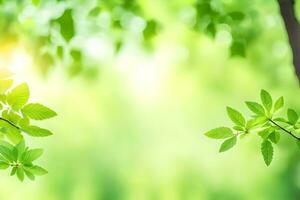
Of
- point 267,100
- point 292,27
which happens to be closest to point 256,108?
point 267,100

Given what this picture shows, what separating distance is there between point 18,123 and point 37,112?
0.09m

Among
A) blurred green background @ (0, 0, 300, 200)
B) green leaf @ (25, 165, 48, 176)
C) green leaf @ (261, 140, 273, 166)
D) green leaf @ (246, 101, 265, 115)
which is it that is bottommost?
green leaf @ (261, 140, 273, 166)

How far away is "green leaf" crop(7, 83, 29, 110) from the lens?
1.89 m

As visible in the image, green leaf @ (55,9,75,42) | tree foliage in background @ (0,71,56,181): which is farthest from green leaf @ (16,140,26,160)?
green leaf @ (55,9,75,42)

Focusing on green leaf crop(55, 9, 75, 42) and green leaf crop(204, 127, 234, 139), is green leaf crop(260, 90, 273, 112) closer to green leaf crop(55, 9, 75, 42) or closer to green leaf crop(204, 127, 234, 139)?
green leaf crop(204, 127, 234, 139)

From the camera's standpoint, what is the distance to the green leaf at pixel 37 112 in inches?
75.3

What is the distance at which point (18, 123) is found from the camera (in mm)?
1962

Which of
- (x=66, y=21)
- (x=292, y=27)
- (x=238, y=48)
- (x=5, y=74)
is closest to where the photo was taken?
(x=292, y=27)

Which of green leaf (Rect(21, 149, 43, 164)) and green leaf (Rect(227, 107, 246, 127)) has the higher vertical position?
green leaf (Rect(227, 107, 246, 127))

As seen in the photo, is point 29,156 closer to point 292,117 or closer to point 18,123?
point 18,123

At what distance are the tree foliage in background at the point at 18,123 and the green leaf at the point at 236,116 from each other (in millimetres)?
617

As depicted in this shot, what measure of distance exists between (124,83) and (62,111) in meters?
1.78

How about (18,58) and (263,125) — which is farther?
(18,58)

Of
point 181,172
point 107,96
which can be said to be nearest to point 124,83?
point 107,96
